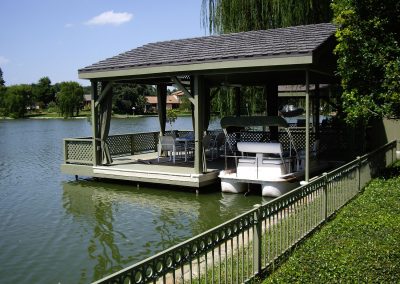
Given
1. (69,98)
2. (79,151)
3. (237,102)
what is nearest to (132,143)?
(79,151)

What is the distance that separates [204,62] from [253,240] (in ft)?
22.9

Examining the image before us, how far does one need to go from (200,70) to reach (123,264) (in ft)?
20.2

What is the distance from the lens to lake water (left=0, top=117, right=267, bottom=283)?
22.4 feet

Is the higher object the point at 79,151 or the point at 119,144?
the point at 119,144

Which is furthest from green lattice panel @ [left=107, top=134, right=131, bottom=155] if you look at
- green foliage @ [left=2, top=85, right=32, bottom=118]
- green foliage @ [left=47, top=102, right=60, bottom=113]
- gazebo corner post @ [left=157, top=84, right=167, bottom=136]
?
green foliage @ [left=47, top=102, right=60, bottom=113]

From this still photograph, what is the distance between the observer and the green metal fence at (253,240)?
3727 millimetres

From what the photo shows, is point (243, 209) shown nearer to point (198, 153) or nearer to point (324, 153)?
point (198, 153)

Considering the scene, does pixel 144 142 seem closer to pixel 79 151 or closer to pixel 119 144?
pixel 119 144

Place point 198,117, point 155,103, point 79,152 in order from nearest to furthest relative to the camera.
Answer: point 198,117 → point 79,152 → point 155,103

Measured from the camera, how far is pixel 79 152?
14.3 metres

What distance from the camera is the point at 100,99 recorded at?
13.8 metres

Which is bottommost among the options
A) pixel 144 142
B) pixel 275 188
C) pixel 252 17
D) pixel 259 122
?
pixel 275 188

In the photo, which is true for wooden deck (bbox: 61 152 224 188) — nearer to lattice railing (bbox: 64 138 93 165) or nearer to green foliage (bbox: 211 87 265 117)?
lattice railing (bbox: 64 138 93 165)

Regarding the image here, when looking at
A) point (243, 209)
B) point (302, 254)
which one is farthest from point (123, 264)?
point (243, 209)
